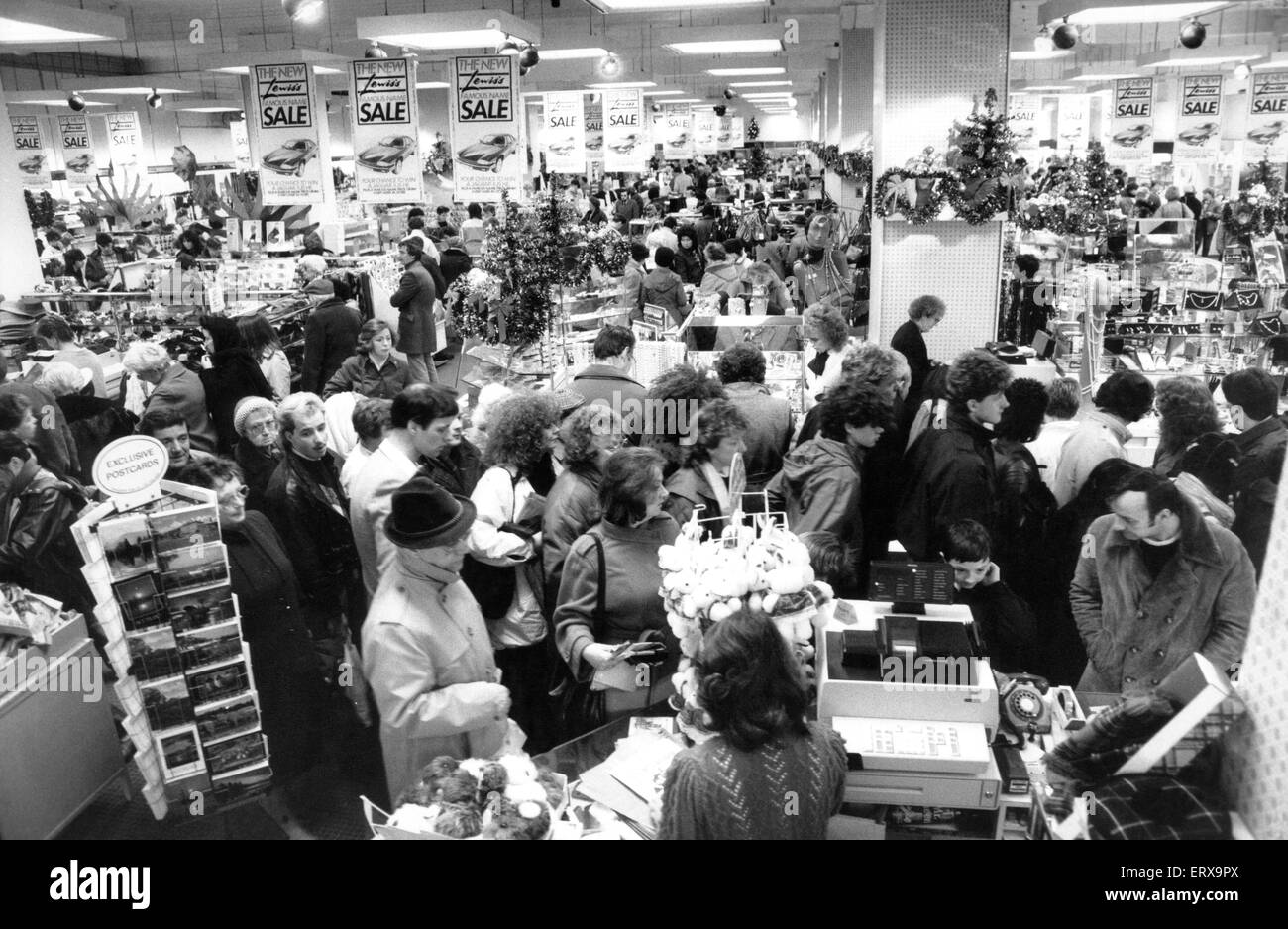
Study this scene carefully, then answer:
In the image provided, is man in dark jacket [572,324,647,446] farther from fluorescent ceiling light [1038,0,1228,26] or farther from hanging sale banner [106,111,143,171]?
hanging sale banner [106,111,143,171]

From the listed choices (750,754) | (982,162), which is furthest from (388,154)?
(750,754)

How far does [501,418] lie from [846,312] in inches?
243

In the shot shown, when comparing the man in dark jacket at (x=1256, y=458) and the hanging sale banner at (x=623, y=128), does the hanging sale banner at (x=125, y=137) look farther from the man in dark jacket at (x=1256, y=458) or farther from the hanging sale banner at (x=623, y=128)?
the man in dark jacket at (x=1256, y=458)

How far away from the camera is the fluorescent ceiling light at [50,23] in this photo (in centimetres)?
738

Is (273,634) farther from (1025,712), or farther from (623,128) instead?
(623,128)

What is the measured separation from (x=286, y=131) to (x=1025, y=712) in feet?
30.8

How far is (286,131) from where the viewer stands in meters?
9.85

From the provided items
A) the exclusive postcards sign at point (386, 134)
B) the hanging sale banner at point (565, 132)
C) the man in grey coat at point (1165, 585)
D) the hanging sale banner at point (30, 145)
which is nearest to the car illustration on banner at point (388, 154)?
the exclusive postcards sign at point (386, 134)

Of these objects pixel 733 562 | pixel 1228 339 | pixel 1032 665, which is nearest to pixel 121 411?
pixel 733 562

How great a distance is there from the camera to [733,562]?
8.46ft

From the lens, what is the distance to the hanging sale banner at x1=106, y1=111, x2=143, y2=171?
17078mm

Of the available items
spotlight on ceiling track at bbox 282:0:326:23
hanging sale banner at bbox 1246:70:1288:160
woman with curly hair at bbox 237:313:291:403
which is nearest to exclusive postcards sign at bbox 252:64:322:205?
woman with curly hair at bbox 237:313:291:403

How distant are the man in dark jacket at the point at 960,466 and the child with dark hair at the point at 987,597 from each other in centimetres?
57
